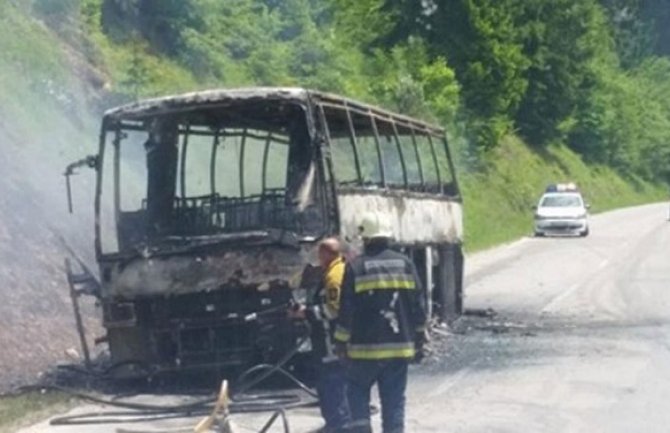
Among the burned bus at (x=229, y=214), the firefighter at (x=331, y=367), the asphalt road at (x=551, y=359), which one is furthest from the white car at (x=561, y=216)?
the firefighter at (x=331, y=367)

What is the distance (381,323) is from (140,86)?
18774 mm

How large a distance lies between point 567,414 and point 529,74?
190 feet

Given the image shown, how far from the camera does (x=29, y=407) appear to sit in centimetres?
1408

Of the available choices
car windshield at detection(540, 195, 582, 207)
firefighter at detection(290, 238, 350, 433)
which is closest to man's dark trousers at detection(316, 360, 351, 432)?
firefighter at detection(290, 238, 350, 433)

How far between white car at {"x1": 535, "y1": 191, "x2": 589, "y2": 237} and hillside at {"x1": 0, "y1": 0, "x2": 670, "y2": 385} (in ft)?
4.29

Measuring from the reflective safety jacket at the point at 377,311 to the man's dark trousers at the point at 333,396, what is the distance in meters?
1.40

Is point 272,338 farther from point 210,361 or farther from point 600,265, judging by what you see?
point 600,265

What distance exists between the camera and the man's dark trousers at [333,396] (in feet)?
40.0

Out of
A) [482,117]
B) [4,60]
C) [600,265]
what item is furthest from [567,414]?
[482,117]

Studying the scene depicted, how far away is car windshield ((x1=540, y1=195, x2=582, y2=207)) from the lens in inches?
2053

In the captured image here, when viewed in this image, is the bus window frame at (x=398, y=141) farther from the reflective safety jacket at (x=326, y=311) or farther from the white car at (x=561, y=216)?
the white car at (x=561, y=216)

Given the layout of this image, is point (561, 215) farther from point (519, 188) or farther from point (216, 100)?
point (216, 100)

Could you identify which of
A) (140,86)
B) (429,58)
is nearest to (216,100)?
(140,86)

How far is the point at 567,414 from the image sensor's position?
14.0 metres
